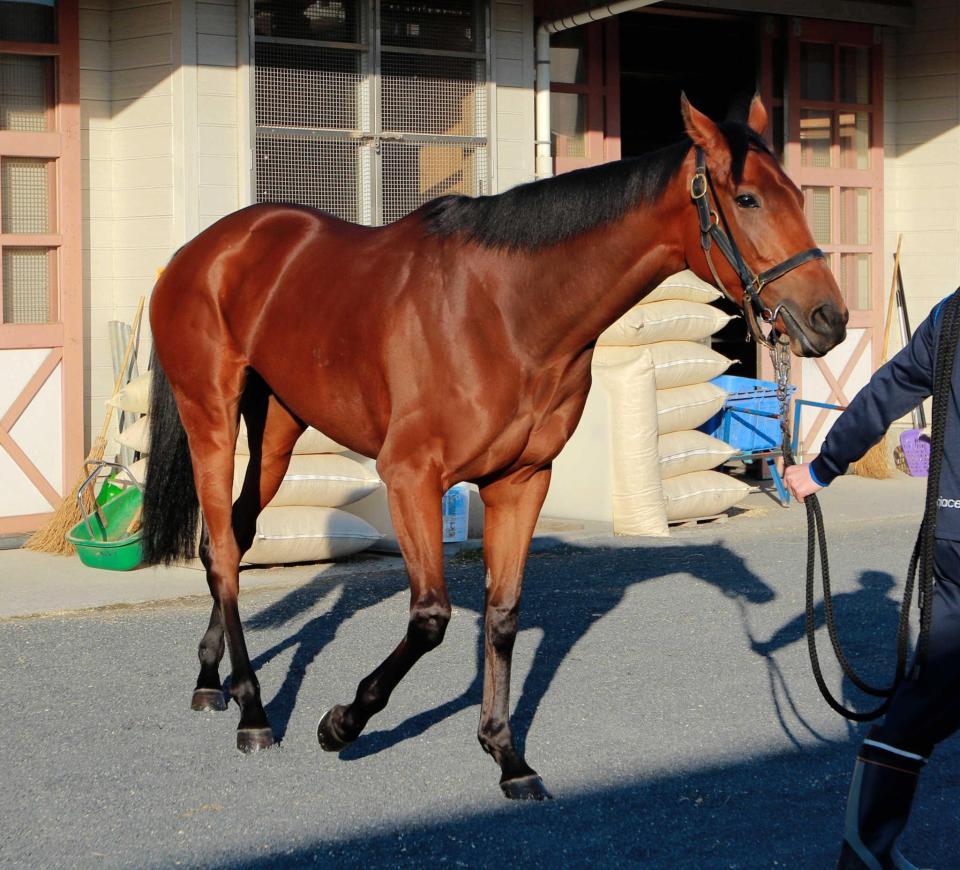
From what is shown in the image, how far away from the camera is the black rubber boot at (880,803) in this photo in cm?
309

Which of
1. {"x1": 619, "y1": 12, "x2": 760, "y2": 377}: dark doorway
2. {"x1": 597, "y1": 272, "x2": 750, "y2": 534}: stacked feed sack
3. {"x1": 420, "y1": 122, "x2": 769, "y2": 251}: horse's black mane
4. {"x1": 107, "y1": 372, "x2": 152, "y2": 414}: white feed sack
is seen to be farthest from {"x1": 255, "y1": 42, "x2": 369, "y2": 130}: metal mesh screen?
{"x1": 420, "y1": 122, "x2": 769, "y2": 251}: horse's black mane

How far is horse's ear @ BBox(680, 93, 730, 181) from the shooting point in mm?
3668

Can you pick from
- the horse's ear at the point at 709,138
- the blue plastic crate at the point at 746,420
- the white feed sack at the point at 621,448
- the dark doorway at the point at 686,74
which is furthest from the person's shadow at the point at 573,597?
the dark doorway at the point at 686,74

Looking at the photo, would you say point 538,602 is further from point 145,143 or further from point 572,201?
point 145,143

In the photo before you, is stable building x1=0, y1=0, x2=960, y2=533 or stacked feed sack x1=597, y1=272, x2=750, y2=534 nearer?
stable building x1=0, y1=0, x2=960, y2=533

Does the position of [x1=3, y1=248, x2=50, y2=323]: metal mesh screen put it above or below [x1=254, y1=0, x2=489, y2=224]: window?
below

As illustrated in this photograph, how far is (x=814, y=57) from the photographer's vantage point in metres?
11.1

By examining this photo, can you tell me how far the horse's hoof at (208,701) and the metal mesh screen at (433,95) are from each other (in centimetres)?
462

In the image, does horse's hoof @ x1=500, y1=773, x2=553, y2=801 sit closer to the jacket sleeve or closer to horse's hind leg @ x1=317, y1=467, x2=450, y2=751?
horse's hind leg @ x1=317, y1=467, x2=450, y2=751

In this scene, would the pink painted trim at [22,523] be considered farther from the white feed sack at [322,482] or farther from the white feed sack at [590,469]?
the white feed sack at [590,469]

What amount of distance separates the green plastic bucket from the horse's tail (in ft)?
4.02

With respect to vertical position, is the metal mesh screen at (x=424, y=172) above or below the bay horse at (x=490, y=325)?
above

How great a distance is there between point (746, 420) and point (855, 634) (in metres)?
4.13

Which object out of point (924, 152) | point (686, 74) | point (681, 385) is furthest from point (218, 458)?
point (686, 74)
